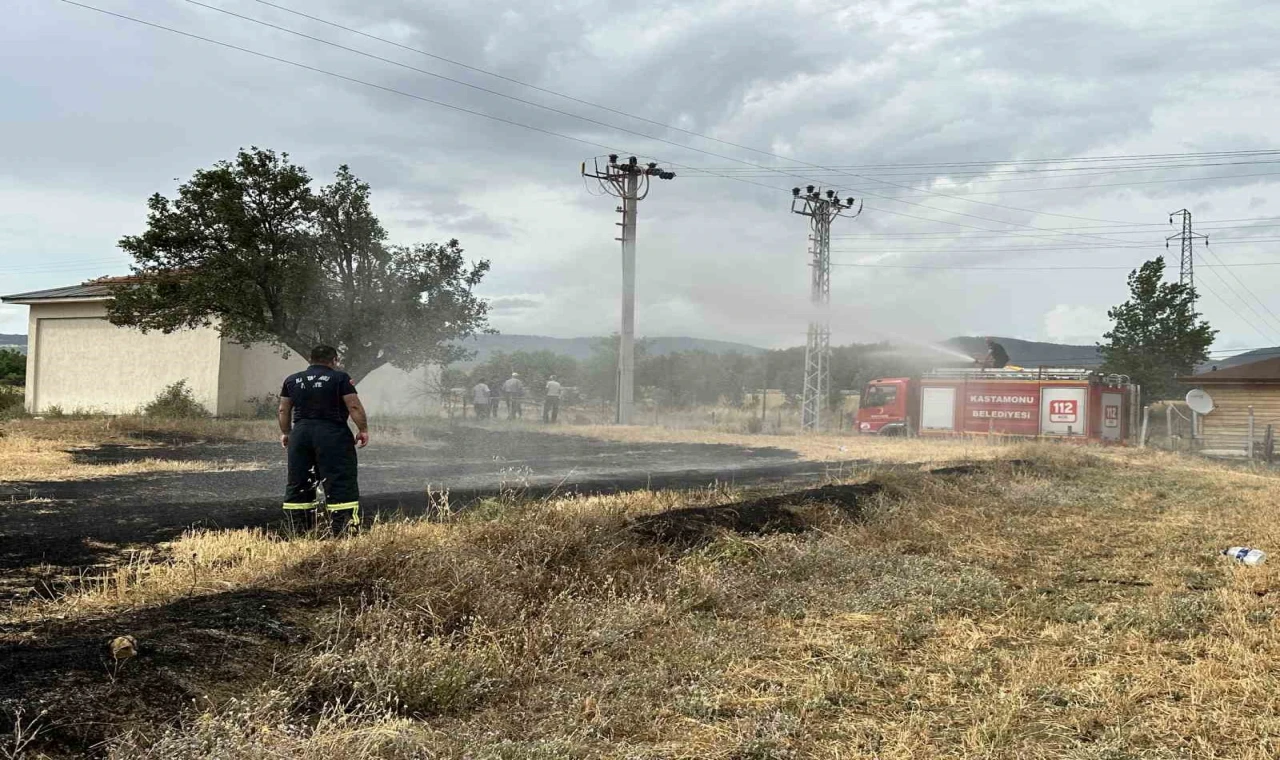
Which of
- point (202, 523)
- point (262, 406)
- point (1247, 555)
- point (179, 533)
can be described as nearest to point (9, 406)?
point (262, 406)

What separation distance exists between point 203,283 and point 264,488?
28.9 feet

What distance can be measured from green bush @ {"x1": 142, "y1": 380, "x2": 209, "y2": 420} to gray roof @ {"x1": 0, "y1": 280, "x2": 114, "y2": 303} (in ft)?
11.3

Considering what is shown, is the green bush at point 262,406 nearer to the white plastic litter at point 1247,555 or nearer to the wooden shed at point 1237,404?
the white plastic litter at point 1247,555

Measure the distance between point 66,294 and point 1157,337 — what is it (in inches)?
1444

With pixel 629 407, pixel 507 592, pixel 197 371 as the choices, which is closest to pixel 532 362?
pixel 629 407

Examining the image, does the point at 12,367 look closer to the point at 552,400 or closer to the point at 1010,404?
the point at 552,400

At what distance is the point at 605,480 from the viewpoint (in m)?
11.9

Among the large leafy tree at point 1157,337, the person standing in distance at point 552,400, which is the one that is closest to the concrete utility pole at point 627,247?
the person standing in distance at point 552,400

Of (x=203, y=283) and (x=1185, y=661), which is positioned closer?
(x=1185, y=661)

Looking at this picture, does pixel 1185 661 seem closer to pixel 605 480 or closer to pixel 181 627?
pixel 181 627

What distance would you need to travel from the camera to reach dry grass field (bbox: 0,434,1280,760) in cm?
319

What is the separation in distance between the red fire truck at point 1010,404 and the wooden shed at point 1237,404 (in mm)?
4383

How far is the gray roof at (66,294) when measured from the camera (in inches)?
929

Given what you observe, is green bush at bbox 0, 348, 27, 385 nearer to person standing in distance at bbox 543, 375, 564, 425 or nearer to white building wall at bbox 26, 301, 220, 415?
white building wall at bbox 26, 301, 220, 415
